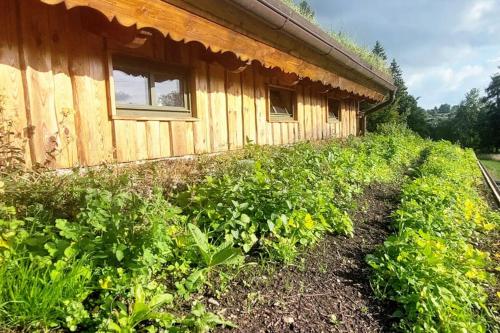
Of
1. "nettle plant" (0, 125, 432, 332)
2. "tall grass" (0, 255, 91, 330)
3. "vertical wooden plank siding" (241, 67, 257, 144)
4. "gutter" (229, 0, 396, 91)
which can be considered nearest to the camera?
"tall grass" (0, 255, 91, 330)

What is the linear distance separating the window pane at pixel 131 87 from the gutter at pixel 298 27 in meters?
1.39

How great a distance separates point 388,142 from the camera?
9734mm

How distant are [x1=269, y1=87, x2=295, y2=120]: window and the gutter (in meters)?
1.12

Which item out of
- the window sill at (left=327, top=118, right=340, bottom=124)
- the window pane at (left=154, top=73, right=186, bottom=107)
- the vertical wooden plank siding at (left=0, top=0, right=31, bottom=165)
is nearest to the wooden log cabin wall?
the vertical wooden plank siding at (left=0, top=0, right=31, bottom=165)

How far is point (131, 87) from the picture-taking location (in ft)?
12.3

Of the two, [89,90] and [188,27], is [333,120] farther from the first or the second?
[89,90]

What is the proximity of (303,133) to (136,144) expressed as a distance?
14.8ft

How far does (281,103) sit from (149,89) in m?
3.61

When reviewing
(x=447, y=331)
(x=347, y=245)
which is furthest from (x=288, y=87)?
(x=447, y=331)

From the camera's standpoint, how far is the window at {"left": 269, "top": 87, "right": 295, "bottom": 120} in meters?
6.53

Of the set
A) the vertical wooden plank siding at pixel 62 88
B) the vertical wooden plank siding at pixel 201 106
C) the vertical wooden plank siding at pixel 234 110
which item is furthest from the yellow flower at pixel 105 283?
the vertical wooden plank siding at pixel 234 110

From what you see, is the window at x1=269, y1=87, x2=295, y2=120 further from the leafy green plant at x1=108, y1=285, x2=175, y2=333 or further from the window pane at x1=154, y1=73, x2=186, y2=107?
the leafy green plant at x1=108, y1=285, x2=175, y2=333

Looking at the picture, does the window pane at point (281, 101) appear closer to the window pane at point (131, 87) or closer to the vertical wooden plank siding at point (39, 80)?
the window pane at point (131, 87)

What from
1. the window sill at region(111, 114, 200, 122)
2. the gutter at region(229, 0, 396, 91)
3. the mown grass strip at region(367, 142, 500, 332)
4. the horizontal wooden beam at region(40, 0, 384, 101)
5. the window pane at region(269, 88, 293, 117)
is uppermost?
the gutter at region(229, 0, 396, 91)
